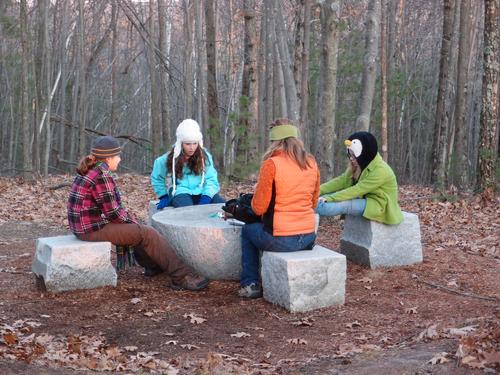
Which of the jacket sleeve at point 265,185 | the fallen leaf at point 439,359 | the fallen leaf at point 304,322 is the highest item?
the jacket sleeve at point 265,185

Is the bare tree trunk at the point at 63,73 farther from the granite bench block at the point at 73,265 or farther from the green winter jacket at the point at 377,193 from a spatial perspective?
the green winter jacket at the point at 377,193

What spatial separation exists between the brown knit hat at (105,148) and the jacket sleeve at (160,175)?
1435 millimetres

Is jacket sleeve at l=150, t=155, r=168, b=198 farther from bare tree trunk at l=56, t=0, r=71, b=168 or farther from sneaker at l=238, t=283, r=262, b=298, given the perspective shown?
bare tree trunk at l=56, t=0, r=71, b=168


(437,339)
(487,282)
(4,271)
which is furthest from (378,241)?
(4,271)

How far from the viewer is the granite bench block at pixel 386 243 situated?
23.3 ft

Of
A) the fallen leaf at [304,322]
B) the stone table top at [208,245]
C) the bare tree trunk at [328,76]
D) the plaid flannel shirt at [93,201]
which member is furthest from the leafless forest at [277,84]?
the fallen leaf at [304,322]

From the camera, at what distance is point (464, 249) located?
8289 mm

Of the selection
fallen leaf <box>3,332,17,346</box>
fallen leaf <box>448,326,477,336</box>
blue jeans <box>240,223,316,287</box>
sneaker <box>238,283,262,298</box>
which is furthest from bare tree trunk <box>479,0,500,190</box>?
fallen leaf <box>3,332,17,346</box>

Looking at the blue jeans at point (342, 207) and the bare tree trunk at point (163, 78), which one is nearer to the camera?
the blue jeans at point (342, 207)

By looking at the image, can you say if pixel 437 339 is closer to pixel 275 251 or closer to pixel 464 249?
pixel 275 251

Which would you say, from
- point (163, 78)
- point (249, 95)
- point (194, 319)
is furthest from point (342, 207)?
point (163, 78)

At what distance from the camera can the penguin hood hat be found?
6.96 metres

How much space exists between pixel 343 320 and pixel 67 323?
2241 mm

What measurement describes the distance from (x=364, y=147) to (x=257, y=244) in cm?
171
